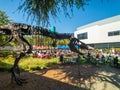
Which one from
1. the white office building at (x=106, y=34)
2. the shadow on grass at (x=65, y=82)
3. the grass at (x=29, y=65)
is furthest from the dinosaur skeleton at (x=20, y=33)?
the white office building at (x=106, y=34)

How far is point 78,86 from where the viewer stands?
10664 mm

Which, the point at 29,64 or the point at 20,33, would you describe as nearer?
the point at 20,33

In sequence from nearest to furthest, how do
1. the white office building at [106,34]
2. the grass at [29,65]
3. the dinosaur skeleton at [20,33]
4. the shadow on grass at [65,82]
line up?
1. the dinosaur skeleton at [20,33]
2. the shadow on grass at [65,82]
3. the grass at [29,65]
4. the white office building at [106,34]

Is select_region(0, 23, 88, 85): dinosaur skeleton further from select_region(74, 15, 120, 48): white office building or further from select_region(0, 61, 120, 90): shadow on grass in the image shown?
select_region(74, 15, 120, 48): white office building

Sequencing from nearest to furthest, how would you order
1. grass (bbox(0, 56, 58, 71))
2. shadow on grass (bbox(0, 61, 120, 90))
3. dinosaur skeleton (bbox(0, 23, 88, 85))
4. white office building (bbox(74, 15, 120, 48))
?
dinosaur skeleton (bbox(0, 23, 88, 85)) → shadow on grass (bbox(0, 61, 120, 90)) → grass (bbox(0, 56, 58, 71)) → white office building (bbox(74, 15, 120, 48))

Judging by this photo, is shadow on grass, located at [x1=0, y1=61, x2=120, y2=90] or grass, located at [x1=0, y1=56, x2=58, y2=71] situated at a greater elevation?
grass, located at [x1=0, y1=56, x2=58, y2=71]

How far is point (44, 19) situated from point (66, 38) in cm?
402

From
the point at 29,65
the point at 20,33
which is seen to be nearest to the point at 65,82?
the point at 20,33

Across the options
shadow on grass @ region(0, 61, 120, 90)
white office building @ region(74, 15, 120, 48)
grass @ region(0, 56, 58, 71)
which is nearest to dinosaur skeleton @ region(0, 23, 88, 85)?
shadow on grass @ region(0, 61, 120, 90)

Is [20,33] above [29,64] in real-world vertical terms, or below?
above

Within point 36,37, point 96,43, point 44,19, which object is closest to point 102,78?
point 36,37

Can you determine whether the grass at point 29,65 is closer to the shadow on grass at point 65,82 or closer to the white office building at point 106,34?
the shadow on grass at point 65,82

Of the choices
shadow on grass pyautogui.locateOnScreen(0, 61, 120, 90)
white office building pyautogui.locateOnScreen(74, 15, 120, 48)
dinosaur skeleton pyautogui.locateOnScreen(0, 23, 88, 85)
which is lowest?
shadow on grass pyautogui.locateOnScreen(0, 61, 120, 90)

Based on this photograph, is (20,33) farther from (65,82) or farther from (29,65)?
(29,65)
